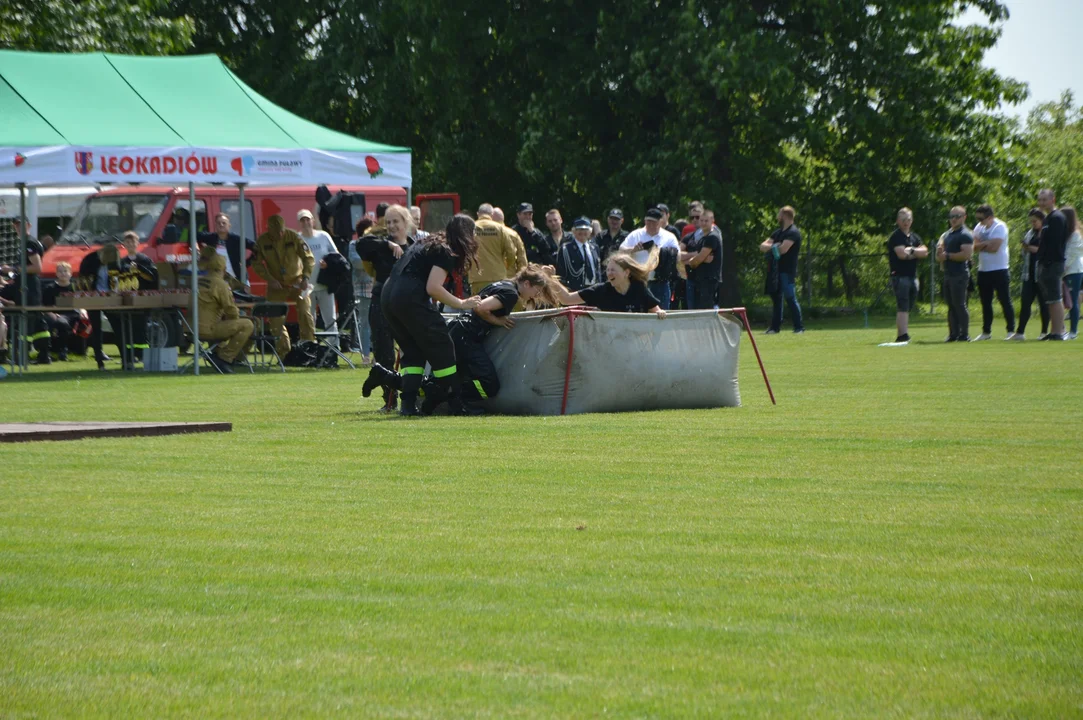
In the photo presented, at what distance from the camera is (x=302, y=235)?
21.4m

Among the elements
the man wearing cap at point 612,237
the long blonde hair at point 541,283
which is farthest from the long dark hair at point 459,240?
the man wearing cap at point 612,237

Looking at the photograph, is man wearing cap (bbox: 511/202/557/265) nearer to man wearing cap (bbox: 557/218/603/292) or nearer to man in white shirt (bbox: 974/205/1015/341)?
man wearing cap (bbox: 557/218/603/292)

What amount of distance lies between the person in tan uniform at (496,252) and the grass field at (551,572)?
7746mm

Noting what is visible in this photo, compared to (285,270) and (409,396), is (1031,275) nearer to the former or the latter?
(285,270)

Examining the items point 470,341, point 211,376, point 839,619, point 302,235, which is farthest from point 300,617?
point 302,235

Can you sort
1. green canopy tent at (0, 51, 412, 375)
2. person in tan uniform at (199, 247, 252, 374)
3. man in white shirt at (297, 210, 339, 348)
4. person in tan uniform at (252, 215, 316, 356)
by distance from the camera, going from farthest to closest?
man in white shirt at (297, 210, 339, 348)
person in tan uniform at (252, 215, 316, 356)
person in tan uniform at (199, 247, 252, 374)
green canopy tent at (0, 51, 412, 375)

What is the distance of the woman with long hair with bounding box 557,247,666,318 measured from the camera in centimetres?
1342

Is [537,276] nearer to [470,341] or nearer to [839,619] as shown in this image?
[470,341]

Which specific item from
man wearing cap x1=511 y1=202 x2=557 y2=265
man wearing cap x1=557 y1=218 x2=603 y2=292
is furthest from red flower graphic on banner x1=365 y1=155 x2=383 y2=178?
man wearing cap x1=557 y1=218 x2=603 y2=292

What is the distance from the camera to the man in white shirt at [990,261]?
22969mm

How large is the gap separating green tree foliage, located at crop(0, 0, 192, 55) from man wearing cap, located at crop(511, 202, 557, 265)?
44.8ft

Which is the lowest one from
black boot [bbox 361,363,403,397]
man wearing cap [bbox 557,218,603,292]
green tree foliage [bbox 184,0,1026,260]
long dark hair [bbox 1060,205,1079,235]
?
black boot [bbox 361,363,403,397]

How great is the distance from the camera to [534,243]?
23781 millimetres

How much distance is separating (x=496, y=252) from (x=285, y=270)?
3180 millimetres
